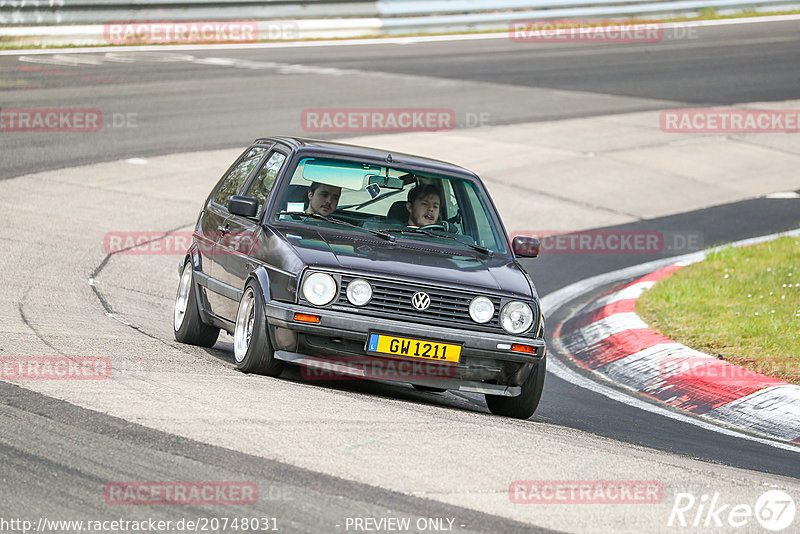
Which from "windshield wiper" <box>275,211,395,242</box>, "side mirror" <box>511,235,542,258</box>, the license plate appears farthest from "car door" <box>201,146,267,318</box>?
"side mirror" <box>511,235,542,258</box>

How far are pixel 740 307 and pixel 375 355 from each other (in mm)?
4554

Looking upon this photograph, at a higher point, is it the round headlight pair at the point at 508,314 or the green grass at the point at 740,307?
the round headlight pair at the point at 508,314

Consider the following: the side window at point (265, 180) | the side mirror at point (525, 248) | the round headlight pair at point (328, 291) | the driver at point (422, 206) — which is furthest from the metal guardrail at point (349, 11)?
the round headlight pair at point (328, 291)

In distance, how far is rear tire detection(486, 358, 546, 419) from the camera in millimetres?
7543

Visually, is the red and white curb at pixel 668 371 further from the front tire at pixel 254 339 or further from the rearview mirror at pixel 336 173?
the front tire at pixel 254 339

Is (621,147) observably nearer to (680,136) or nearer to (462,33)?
(680,136)

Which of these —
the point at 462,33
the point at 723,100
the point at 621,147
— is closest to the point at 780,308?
the point at 621,147
